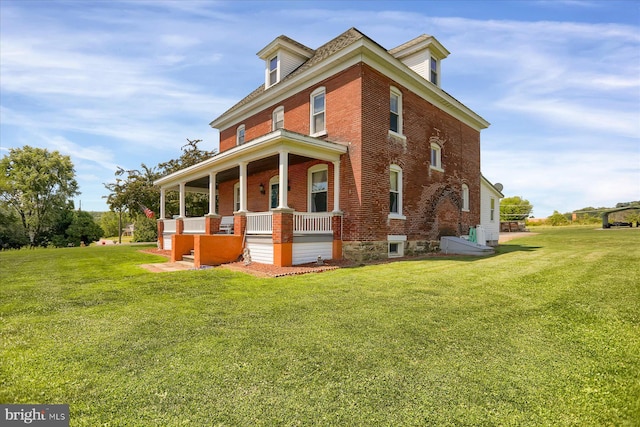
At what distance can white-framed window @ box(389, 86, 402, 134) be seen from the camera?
1282 centimetres

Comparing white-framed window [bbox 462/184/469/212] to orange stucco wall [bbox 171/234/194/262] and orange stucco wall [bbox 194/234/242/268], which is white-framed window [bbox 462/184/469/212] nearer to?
orange stucco wall [bbox 194/234/242/268]

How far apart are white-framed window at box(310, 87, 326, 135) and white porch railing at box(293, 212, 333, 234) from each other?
11.8ft

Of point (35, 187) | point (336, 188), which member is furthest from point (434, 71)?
point (35, 187)

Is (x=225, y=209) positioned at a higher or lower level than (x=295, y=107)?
lower

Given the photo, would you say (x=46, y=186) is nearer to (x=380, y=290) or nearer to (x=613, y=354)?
(x=380, y=290)

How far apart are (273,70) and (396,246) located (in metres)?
10.5

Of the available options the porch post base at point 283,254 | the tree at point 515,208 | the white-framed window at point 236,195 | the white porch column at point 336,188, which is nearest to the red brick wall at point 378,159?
the white porch column at point 336,188

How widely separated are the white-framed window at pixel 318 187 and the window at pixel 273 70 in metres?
5.90

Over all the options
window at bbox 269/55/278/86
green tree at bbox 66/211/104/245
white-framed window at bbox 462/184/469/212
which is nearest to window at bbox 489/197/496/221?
white-framed window at bbox 462/184/469/212

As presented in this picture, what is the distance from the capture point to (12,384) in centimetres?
288

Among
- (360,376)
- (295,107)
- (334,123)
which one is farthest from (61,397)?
(295,107)

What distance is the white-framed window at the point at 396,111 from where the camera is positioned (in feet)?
42.1

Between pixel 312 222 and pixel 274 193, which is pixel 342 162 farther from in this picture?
pixel 274 193

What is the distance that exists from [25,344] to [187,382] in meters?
2.39
